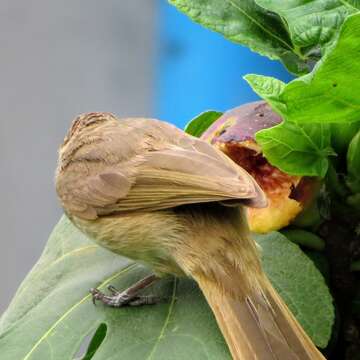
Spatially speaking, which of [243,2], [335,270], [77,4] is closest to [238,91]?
[77,4]

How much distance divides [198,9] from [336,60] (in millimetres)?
391

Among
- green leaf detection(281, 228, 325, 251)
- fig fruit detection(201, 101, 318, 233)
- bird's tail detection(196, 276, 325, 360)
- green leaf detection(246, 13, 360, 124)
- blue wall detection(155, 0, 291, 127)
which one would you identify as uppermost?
green leaf detection(246, 13, 360, 124)

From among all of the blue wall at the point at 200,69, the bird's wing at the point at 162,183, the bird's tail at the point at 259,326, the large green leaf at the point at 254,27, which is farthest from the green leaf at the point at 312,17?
the blue wall at the point at 200,69

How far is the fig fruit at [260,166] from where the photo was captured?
1.25 meters

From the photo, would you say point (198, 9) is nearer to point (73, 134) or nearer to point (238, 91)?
point (73, 134)

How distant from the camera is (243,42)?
1.38 meters

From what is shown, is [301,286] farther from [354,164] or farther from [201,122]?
[201,122]

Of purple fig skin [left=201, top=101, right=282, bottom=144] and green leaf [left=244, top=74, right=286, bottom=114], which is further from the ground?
green leaf [left=244, top=74, right=286, bottom=114]

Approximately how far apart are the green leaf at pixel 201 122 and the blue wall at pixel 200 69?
1.58m

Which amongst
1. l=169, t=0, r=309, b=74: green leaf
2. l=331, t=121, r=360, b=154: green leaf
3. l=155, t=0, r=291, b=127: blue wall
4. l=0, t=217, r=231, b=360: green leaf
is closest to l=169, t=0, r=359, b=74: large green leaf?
l=169, t=0, r=309, b=74: green leaf

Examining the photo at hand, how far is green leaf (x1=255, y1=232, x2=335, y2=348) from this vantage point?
1.18m

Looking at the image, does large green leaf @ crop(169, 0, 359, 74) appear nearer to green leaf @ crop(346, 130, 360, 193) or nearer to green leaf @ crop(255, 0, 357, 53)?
green leaf @ crop(255, 0, 357, 53)

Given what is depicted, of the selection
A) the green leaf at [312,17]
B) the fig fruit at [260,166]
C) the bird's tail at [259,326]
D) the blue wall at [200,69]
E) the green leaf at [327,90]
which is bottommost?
the blue wall at [200,69]

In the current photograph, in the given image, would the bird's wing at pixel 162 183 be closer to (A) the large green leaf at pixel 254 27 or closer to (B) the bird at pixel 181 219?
(B) the bird at pixel 181 219
